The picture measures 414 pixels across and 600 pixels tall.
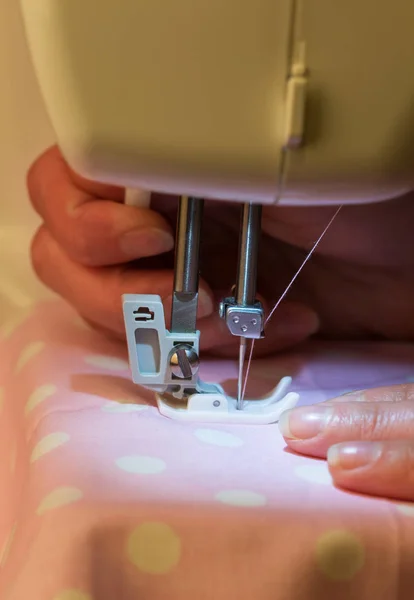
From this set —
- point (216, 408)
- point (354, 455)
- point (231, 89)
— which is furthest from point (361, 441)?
point (231, 89)

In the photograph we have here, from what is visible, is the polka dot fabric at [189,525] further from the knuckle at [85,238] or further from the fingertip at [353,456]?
the knuckle at [85,238]

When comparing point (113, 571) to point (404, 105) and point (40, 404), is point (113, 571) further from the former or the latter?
point (404, 105)

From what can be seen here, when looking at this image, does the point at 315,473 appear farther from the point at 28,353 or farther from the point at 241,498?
the point at 28,353

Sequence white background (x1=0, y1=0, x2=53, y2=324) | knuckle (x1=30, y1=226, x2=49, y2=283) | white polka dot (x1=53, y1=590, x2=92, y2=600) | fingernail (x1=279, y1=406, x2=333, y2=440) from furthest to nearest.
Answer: white background (x1=0, y1=0, x2=53, y2=324) → knuckle (x1=30, y1=226, x2=49, y2=283) → fingernail (x1=279, y1=406, x2=333, y2=440) → white polka dot (x1=53, y1=590, x2=92, y2=600)

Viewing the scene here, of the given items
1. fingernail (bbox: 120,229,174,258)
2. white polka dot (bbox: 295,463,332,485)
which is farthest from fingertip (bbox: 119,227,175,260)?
white polka dot (bbox: 295,463,332,485)

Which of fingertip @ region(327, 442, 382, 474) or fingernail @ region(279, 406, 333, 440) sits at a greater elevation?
fingertip @ region(327, 442, 382, 474)

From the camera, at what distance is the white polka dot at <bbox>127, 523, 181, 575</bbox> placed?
38cm

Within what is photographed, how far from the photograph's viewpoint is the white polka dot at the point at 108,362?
0.63m

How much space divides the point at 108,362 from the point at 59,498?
0.80 ft

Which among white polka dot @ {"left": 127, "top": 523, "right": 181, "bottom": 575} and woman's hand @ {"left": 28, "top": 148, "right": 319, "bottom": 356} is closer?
white polka dot @ {"left": 127, "top": 523, "right": 181, "bottom": 575}

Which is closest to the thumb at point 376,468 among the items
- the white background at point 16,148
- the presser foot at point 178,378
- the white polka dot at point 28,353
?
the presser foot at point 178,378

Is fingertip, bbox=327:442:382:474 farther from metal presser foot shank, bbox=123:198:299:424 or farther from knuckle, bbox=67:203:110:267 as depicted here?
knuckle, bbox=67:203:110:267

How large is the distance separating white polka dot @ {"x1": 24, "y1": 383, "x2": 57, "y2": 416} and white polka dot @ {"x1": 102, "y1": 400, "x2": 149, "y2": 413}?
5 cm

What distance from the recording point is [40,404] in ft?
1.80
